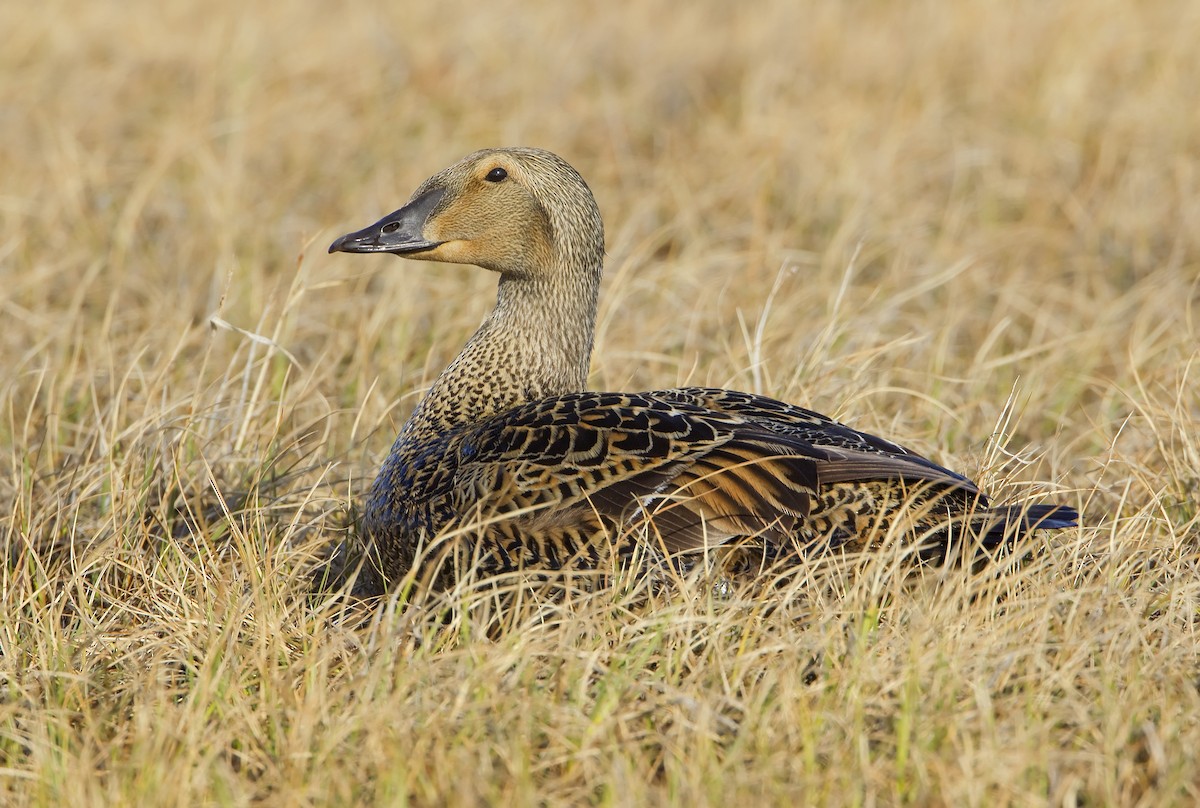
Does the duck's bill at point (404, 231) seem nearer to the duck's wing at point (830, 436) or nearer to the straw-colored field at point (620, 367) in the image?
the straw-colored field at point (620, 367)

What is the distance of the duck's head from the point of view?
13.9 feet

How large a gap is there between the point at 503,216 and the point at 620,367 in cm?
113

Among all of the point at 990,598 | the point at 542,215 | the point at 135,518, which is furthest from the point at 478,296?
the point at 990,598

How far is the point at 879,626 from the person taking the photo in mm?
3332

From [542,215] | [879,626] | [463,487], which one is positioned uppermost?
[542,215]

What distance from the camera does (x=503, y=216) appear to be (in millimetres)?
4242

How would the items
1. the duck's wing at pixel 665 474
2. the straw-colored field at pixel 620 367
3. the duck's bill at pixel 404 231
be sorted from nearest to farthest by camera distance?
the straw-colored field at pixel 620 367 → the duck's wing at pixel 665 474 → the duck's bill at pixel 404 231

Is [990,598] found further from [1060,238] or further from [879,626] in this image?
[1060,238]

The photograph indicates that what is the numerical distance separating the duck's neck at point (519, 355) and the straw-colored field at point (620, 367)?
361 millimetres

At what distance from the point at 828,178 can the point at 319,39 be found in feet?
10.3

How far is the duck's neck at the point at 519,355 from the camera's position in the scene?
4.18 m

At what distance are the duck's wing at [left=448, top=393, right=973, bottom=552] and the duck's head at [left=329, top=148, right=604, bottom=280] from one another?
2.38 feet

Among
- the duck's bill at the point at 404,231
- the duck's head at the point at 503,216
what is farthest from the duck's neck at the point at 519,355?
the duck's bill at the point at 404,231

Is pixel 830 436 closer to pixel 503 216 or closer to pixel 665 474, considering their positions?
pixel 665 474
